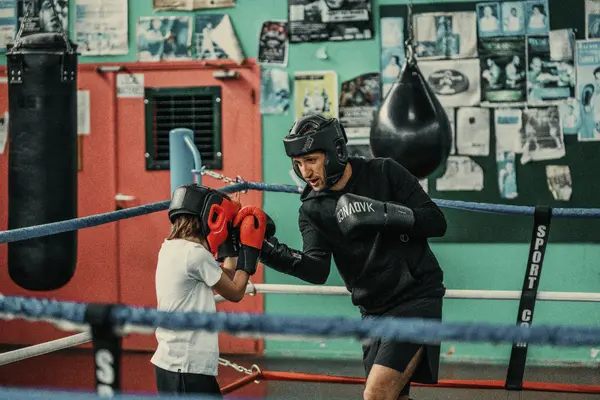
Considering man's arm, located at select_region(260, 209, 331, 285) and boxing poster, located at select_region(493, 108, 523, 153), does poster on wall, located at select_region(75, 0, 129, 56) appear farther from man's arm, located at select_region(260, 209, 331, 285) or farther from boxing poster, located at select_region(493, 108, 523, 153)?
man's arm, located at select_region(260, 209, 331, 285)

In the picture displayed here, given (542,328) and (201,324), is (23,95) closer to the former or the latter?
(201,324)

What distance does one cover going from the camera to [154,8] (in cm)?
520

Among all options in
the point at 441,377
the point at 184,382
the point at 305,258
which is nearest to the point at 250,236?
the point at 305,258

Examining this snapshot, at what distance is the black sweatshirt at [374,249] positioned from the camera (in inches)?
97.2

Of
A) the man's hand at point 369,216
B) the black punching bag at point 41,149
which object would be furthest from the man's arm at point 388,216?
the black punching bag at point 41,149

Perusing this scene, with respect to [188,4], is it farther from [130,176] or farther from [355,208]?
[355,208]

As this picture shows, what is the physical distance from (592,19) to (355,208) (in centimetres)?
288

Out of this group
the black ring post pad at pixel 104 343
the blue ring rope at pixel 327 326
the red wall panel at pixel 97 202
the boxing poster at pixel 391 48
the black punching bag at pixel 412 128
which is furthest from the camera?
the red wall panel at pixel 97 202

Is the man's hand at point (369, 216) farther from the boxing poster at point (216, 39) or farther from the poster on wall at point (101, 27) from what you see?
the poster on wall at point (101, 27)

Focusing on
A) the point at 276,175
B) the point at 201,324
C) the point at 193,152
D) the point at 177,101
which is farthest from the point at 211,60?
the point at 201,324

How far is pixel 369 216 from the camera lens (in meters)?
2.36

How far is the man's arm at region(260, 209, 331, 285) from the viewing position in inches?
99.2

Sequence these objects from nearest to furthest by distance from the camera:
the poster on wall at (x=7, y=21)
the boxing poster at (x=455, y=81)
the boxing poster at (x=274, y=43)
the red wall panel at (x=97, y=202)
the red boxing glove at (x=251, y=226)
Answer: the red boxing glove at (x=251, y=226)
the boxing poster at (x=455, y=81)
the boxing poster at (x=274, y=43)
the red wall panel at (x=97, y=202)
the poster on wall at (x=7, y=21)

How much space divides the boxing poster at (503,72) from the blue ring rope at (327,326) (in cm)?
373
